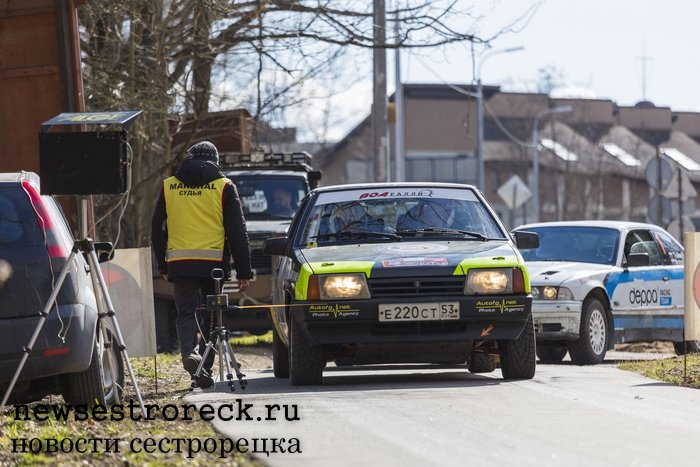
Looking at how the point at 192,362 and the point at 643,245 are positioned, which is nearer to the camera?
the point at 192,362

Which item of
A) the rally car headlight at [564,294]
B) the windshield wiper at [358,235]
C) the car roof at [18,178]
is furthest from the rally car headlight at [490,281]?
the rally car headlight at [564,294]

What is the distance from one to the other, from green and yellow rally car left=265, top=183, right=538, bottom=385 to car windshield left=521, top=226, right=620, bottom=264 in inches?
198

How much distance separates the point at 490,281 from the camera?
11078mm

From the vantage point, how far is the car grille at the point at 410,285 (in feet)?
36.1

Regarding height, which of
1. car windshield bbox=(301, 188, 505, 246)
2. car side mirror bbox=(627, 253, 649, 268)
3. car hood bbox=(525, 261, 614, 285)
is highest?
car windshield bbox=(301, 188, 505, 246)

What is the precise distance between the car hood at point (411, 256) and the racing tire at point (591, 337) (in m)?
3.83

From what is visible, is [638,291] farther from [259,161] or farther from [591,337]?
[259,161]

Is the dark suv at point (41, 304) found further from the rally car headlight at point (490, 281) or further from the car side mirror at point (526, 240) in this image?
the car side mirror at point (526, 240)

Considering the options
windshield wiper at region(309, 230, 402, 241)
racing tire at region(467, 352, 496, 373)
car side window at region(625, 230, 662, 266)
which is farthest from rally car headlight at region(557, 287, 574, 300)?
windshield wiper at region(309, 230, 402, 241)

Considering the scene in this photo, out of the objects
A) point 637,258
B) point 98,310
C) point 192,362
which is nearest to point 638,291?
point 637,258

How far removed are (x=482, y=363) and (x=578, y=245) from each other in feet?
16.2

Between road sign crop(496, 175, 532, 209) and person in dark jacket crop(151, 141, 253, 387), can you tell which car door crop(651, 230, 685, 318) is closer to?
person in dark jacket crop(151, 141, 253, 387)

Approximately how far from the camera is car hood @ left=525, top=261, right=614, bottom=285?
1566 cm

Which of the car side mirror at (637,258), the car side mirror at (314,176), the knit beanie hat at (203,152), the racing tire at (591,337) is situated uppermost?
the knit beanie hat at (203,152)
